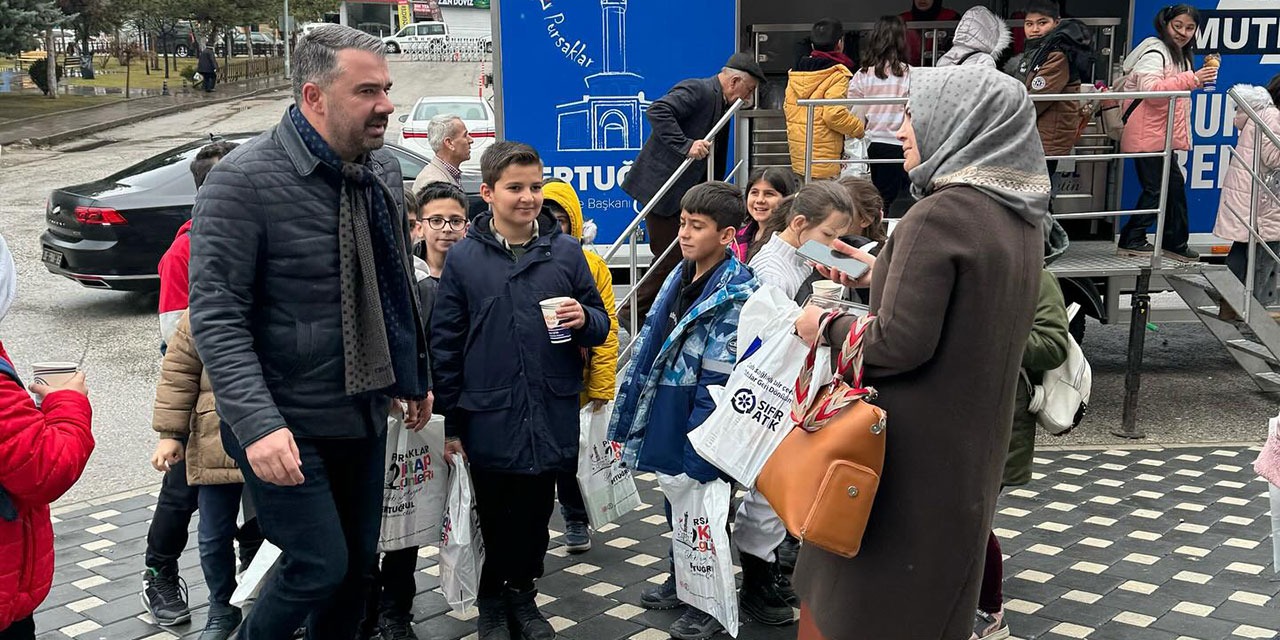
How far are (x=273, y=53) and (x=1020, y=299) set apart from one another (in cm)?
6755

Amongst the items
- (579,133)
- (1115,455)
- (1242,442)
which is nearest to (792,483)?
(1115,455)

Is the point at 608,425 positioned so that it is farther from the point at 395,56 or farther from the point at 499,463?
the point at 395,56

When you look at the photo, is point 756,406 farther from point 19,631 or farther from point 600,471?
point 19,631

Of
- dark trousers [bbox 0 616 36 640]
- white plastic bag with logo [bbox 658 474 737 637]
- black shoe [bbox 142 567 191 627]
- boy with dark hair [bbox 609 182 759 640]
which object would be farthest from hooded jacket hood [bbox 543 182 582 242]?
dark trousers [bbox 0 616 36 640]

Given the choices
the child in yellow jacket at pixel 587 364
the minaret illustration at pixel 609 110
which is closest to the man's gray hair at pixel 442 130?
the minaret illustration at pixel 609 110

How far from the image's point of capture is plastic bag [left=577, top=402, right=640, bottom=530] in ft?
15.6

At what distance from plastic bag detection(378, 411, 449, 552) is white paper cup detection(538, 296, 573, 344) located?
558 mm

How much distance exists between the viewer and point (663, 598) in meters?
4.67

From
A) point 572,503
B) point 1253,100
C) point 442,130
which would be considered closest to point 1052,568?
point 572,503

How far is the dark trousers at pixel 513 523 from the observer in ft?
14.1

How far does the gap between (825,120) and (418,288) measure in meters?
4.04

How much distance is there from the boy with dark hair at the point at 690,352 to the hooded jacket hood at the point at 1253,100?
16.3 ft

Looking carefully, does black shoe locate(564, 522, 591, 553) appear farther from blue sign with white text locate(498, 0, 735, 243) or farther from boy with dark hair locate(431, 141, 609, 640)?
blue sign with white text locate(498, 0, 735, 243)

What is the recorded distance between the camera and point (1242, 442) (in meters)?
7.12
